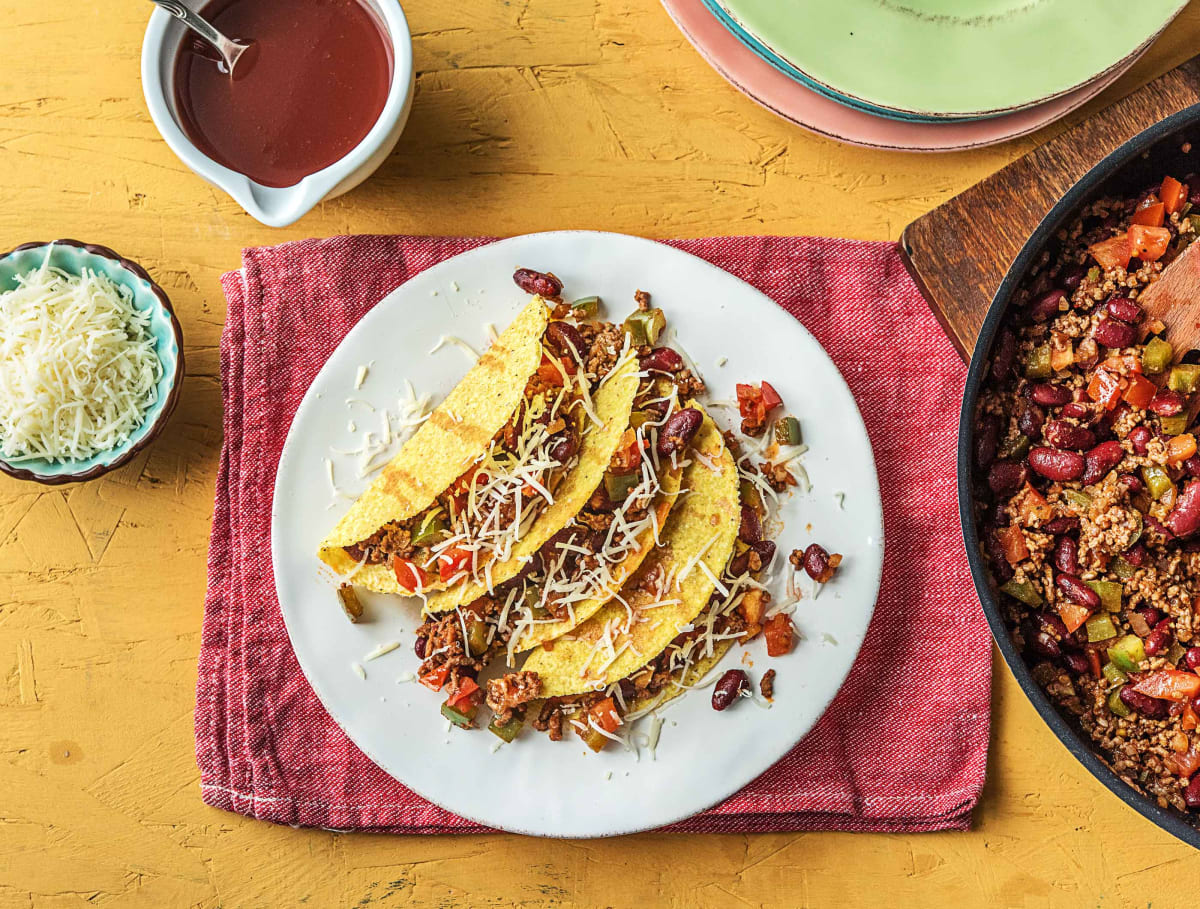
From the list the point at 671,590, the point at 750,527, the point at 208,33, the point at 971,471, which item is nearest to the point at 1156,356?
the point at 971,471

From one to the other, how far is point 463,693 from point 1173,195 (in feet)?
7.56

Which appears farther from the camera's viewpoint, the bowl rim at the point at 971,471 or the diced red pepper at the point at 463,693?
the diced red pepper at the point at 463,693

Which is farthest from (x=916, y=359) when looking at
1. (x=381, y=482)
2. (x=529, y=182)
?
(x=381, y=482)

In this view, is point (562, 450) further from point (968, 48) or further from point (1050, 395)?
point (968, 48)

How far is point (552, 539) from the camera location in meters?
2.64

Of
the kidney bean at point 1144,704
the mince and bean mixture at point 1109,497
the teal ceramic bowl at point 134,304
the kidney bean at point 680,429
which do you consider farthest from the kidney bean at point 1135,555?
the teal ceramic bowl at point 134,304

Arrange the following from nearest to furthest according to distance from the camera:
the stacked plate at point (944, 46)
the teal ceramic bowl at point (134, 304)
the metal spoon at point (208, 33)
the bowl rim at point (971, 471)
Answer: the bowl rim at point (971, 471) < the stacked plate at point (944, 46) < the metal spoon at point (208, 33) < the teal ceramic bowl at point (134, 304)

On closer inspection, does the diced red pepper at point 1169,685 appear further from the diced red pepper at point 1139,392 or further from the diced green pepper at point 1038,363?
the diced green pepper at point 1038,363

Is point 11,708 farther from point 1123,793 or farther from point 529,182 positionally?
point 1123,793

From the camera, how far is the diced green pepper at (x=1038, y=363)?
2.47 metres

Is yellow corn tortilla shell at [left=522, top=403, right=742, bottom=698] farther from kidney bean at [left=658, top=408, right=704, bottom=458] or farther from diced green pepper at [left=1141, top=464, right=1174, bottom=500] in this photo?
diced green pepper at [left=1141, top=464, right=1174, bottom=500]

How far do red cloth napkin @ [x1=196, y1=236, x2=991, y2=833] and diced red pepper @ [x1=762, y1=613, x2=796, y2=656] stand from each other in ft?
1.09

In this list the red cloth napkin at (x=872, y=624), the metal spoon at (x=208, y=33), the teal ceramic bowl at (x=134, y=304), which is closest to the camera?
the metal spoon at (x=208, y=33)

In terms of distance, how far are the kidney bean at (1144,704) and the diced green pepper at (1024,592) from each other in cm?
32
